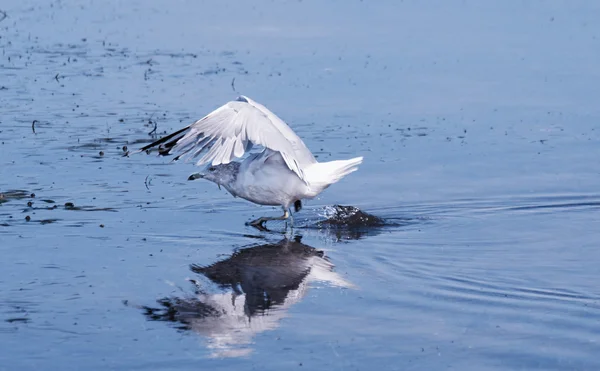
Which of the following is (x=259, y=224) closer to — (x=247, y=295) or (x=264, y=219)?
(x=264, y=219)

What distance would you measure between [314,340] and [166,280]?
182cm

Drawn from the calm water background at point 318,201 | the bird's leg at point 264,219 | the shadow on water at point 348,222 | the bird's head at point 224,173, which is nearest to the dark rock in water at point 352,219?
the shadow on water at point 348,222

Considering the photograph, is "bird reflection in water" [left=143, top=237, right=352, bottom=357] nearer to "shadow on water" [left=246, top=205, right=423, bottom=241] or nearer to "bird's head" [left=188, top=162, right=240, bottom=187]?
"shadow on water" [left=246, top=205, right=423, bottom=241]

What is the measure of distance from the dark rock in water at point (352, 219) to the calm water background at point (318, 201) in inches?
7.4

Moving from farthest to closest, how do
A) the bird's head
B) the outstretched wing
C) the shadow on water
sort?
the bird's head
the shadow on water
the outstretched wing

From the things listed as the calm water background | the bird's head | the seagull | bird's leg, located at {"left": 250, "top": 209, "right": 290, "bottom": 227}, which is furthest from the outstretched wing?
the calm water background

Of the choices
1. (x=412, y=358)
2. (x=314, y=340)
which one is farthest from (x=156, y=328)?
(x=412, y=358)

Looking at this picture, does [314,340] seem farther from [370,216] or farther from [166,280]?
[370,216]

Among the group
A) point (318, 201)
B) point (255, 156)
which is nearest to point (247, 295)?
point (255, 156)

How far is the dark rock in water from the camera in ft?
34.8

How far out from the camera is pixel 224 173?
10625mm

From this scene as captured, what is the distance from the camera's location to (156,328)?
753 cm

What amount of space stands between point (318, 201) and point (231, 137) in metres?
1.84

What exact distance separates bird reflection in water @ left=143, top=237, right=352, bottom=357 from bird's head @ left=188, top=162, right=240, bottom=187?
33.9 inches
